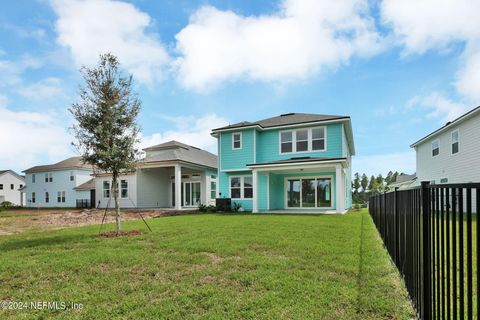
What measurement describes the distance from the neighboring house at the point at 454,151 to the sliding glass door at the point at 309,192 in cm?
740

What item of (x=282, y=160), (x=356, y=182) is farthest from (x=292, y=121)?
(x=356, y=182)

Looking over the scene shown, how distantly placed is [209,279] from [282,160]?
14.7m

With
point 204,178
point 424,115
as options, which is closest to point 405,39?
point 424,115

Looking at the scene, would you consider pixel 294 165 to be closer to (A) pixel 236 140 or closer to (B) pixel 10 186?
(A) pixel 236 140

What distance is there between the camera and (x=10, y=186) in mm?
48969

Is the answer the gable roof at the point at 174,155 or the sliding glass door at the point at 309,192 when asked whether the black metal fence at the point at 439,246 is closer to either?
the sliding glass door at the point at 309,192

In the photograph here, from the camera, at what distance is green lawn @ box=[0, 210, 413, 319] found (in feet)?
11.1

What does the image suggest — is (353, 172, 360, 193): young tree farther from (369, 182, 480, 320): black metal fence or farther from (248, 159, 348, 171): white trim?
(369, 182, 480, 320): black metal fence

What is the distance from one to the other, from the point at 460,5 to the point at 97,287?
448 inches

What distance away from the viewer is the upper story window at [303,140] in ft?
59.8

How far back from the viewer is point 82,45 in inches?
429

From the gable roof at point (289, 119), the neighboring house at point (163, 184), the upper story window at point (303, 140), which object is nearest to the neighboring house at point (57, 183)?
the neighboring house at point (163, 184)

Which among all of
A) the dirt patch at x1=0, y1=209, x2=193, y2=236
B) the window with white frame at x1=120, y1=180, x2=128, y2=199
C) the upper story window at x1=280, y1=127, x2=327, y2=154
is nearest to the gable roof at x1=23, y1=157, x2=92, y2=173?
the window with white frame at x1=120, y1=180, x2=128, y2=199

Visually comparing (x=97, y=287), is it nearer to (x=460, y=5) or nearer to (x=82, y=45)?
(x=82, y=45)
